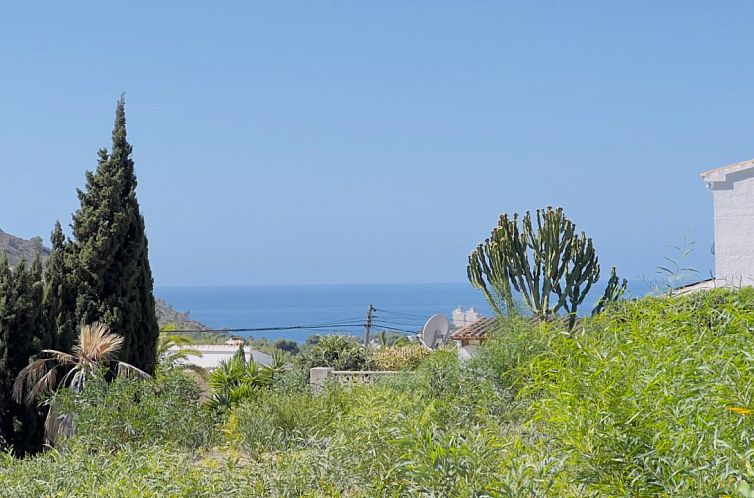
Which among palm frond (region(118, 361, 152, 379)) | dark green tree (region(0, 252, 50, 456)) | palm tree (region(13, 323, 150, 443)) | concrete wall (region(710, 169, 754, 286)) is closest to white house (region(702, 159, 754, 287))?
concrete wall (region(710, 169, 754, 286))

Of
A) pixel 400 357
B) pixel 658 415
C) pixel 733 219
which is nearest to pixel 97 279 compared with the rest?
pixel 400 357

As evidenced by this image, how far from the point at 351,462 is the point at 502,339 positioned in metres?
5.16

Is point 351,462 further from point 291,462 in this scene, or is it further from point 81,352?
point 81,352

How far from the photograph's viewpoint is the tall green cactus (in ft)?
51.5

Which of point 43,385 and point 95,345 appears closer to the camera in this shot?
point 95,345

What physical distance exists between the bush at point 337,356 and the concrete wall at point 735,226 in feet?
25.9

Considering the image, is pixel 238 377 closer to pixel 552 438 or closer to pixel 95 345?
pixel 95 345

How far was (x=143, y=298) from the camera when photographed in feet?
55.7

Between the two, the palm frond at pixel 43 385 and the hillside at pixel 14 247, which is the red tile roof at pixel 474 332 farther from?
the hillside at pixel 14 247

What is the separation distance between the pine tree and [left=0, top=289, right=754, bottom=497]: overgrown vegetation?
18.9ft

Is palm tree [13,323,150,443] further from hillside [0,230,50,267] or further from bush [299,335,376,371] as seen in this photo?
hillside [0,230,50,267]

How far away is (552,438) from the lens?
17.1 feet

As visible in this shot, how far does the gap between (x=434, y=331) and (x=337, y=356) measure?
Answer: 20.7 ft

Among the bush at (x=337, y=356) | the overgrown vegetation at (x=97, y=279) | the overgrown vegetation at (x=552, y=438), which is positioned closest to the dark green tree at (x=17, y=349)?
the overgrown vegetation at (x=97, y=279)
